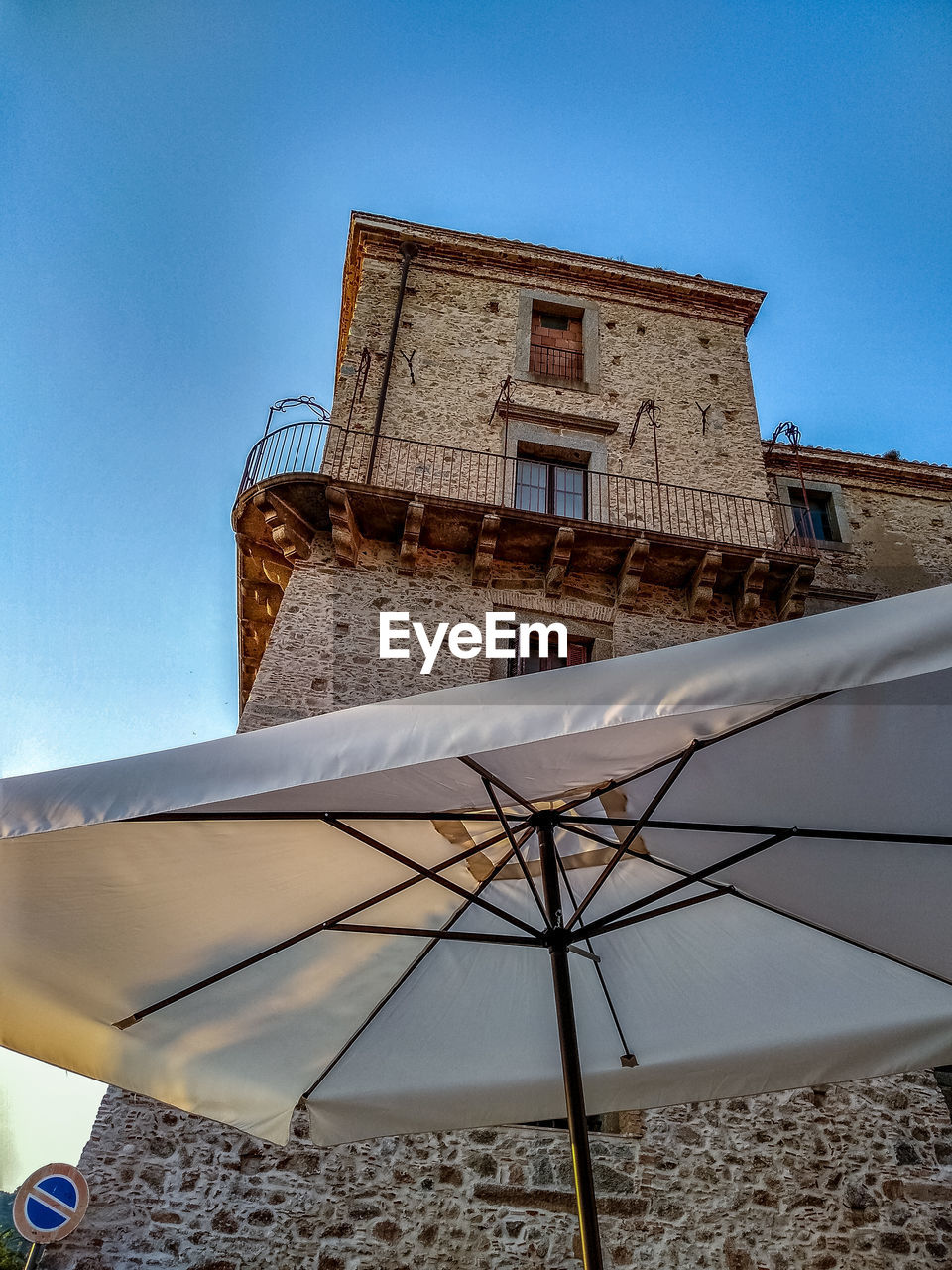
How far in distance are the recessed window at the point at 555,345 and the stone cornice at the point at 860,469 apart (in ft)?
11.7

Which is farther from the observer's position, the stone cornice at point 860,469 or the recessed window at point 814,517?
the stone cornice at point 860,469

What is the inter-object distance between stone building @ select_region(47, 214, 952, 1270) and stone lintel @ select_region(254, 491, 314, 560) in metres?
0.05

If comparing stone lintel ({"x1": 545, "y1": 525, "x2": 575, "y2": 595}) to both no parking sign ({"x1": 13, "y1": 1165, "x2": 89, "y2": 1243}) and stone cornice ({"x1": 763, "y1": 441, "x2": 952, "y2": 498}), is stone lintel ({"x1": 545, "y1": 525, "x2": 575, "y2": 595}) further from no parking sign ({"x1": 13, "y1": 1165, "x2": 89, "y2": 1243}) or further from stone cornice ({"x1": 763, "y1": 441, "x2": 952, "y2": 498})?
no parking sign ({"x1": 13, "y1": 1165, "x2": 89, "y2": 1243})

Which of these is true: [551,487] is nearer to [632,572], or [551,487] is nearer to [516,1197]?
[632,572]

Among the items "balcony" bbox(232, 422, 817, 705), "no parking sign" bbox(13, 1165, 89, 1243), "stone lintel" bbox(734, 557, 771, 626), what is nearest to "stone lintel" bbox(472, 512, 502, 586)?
"balcony" bbox(232, 422, 817, 705)

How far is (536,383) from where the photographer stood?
1132 centimetres

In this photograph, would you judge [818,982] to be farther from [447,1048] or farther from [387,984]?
[387,984]

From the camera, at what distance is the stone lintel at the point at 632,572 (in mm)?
8961

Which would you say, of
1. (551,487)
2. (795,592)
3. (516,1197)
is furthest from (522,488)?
(516,1197)

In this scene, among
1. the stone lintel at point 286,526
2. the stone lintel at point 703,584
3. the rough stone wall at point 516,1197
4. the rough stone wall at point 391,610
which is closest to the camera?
the rough stone wall at point 516,1197

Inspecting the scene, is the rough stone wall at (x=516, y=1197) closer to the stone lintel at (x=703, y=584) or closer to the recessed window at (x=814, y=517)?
the stone lintel at (x=703, y=584)

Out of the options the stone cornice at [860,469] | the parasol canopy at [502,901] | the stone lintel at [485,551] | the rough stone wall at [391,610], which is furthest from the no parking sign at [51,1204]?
the stone cornice at [860,469]

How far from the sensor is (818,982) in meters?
Answer: 2.96

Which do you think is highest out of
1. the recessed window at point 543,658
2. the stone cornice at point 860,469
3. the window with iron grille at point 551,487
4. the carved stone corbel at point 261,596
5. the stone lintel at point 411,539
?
the stone cornice at point 860,469
